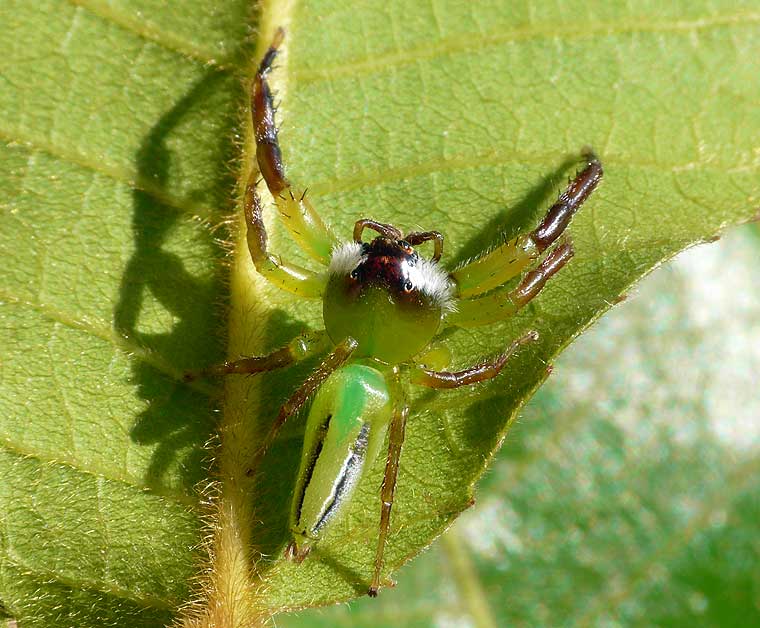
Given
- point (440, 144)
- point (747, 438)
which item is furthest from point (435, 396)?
point (747, 438)

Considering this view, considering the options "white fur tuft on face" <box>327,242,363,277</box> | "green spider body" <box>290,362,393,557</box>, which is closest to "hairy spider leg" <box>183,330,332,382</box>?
"green spider body" <box>290,362,393,557</box>

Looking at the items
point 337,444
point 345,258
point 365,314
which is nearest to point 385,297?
point 365,314

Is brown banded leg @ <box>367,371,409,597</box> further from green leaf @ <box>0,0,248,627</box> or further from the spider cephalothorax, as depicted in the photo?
green leaf @ <box>0,0,248,627</box>

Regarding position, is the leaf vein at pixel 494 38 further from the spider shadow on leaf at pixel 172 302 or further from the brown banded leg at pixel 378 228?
the brown banded leg at pixel 378 228

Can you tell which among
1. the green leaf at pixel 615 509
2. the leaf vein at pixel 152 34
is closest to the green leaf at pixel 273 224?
the leaf vein at pixel 152 34

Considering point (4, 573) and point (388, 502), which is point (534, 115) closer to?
point (388, 502)

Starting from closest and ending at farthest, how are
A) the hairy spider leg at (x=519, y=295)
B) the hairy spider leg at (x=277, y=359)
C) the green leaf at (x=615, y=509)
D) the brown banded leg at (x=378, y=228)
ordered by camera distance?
the hairy spider leg at (x=277, y=359) → the hairy spider leg at (x=519, y=295) → the brown banded leg at (x=378, y=228) → the green leaf at (x=615, y=509)

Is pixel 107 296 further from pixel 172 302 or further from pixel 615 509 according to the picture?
pixel 615 509
